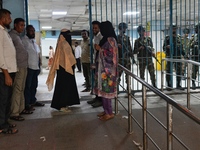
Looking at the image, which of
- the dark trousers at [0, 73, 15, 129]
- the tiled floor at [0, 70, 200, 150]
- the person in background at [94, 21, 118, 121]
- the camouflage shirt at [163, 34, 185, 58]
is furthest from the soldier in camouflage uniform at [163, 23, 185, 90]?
the dark trousers at [0, 73, 15, 129]

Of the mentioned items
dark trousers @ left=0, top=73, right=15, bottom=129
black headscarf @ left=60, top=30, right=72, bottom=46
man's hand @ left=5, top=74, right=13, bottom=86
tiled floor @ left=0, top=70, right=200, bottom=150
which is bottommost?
tiled floor @ left=0, top=70, right=200, bottom=150

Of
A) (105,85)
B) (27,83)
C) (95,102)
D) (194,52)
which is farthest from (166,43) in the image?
(27,83)

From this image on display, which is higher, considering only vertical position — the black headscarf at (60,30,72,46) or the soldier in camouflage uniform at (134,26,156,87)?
the black headscarf at (60,30,72,46)

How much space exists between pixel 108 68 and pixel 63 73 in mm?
914

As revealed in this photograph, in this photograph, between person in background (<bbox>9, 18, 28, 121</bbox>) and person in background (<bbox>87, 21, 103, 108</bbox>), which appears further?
person in background (<bbox>87, 21, 103, 108</bbox>)

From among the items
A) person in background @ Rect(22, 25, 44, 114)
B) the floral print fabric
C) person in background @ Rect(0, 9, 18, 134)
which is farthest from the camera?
person in background @ Rect(22, 25, 44, 114)

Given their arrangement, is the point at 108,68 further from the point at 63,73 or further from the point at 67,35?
the point at 67,35

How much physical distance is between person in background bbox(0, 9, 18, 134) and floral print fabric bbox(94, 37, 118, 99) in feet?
3.78

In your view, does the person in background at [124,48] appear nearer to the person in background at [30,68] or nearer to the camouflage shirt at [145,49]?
the camouflage shirt at [145,49]

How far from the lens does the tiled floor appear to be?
2.82 meters

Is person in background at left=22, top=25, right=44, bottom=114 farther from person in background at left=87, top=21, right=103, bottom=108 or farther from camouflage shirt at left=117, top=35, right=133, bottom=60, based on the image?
camouflage shirt at left=117, top=35, right=133, bottom=60

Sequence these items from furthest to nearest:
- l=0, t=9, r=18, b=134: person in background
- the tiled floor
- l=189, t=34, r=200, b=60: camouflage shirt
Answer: l=189, t=34, r=200, b=60: camouflage shirt
l=0, t=9, r=18, b=134: person in background
the tiled floor

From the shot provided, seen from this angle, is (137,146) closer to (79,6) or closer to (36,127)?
(36,127)

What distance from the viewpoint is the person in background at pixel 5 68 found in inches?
116
